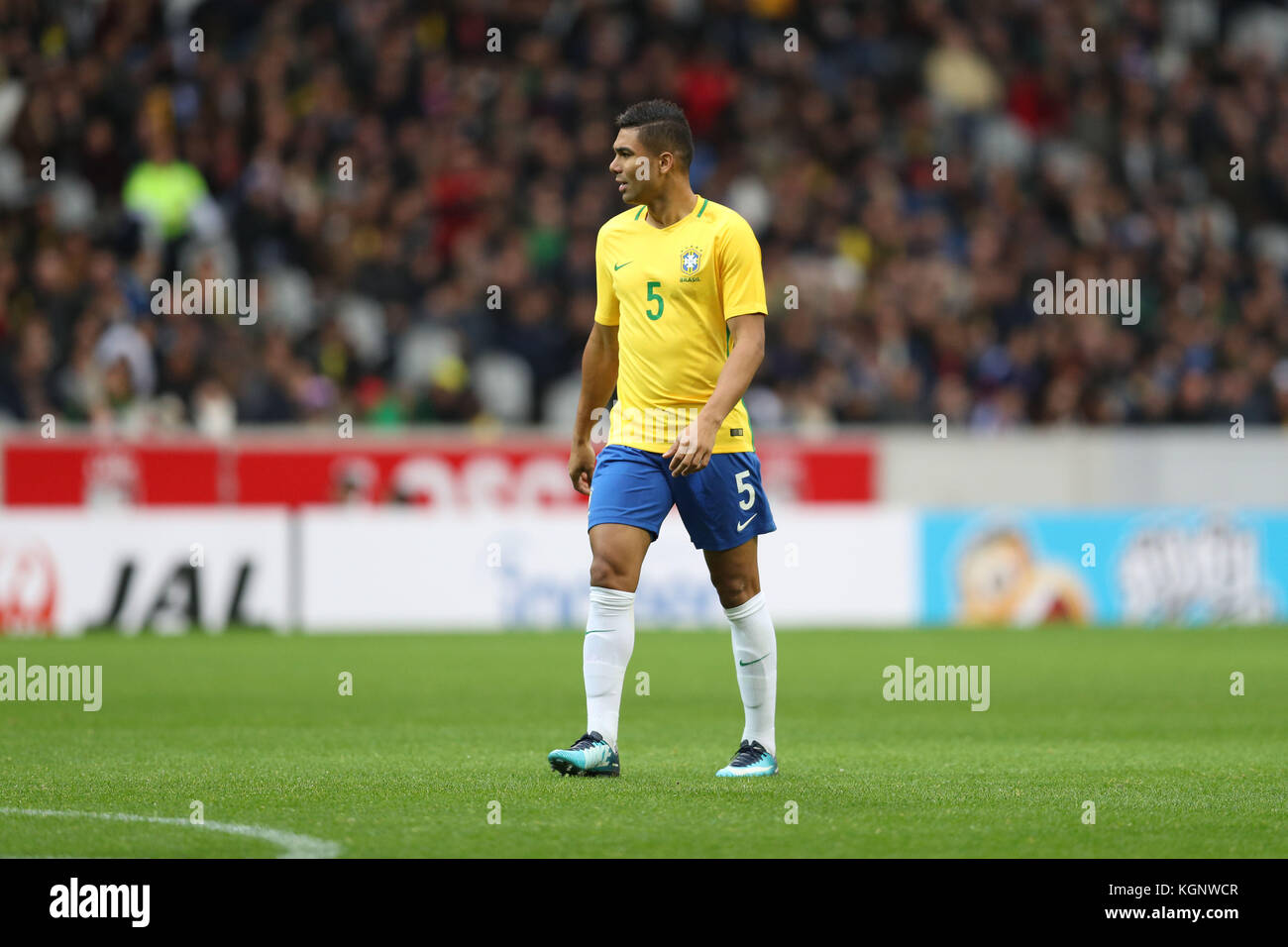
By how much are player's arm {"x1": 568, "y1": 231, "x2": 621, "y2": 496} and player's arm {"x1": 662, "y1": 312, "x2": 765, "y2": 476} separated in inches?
18.8

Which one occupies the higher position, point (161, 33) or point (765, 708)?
point (161, 33)

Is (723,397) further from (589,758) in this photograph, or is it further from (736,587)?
(589,758)

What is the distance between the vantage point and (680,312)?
7.32 m

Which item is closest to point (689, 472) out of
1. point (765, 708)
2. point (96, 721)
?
point (765, 708)

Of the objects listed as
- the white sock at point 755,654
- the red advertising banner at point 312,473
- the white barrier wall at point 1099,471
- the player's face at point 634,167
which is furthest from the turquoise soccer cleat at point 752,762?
the white barrier wall at point 1099,471

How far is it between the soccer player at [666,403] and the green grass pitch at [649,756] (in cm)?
54

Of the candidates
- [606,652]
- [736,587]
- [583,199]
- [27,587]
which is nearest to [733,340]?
[736,587]

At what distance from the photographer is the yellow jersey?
7.27 m

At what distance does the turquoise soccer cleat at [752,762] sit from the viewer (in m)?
7.46

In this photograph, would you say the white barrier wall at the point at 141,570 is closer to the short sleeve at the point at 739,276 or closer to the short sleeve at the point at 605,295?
the short sleeve at the point at 605,295

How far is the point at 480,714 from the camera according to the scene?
1026 centimetres

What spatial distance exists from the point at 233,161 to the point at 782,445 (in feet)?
21.0

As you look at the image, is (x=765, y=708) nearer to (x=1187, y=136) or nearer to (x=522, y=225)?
(x=522, y=225)

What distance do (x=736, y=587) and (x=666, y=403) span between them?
0.74m
